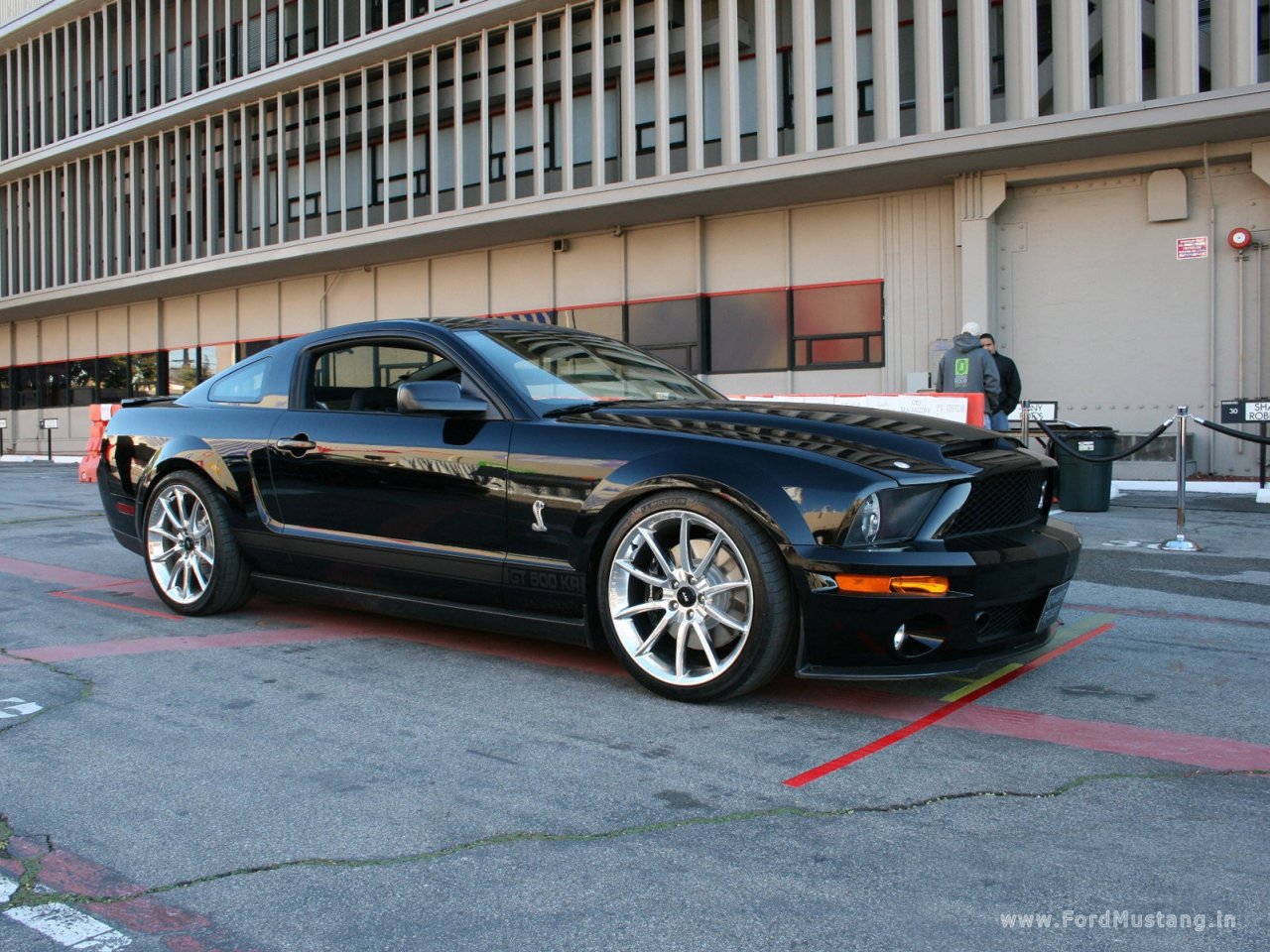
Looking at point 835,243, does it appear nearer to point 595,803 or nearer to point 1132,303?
point 1132,303

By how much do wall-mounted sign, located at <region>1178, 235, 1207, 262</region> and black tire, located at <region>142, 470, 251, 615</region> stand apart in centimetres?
1272

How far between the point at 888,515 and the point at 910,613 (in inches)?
12.7

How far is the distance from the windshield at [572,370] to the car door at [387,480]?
0.18 m

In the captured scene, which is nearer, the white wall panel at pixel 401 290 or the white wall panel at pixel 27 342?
the white wall panel at pixel 401 290

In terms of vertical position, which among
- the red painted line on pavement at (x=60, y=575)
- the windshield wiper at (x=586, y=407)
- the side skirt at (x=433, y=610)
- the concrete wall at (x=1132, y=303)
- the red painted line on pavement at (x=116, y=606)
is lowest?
the red painted line on pavement at (x=116, y=606)

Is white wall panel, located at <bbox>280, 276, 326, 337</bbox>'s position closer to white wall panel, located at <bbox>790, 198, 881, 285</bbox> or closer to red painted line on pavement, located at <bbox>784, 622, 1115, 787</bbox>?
white wall panel, located at <bbox>790, 198, 881, 285</bbox>

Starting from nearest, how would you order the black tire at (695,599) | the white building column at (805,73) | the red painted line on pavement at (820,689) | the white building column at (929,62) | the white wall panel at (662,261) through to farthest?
1. the red painted line on pavement at (820,689)
2. the black tire at (695,599)
3. the white building column at (929,62)
4. the white building column at (805,73)
5. the white wall panel at (662,261)

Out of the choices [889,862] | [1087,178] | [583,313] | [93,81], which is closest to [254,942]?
[889,862]

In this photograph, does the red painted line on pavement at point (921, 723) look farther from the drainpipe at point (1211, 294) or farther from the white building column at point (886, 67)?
the white building column at point (886, 67)

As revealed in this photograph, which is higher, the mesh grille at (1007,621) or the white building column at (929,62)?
the white building column at (929,62)

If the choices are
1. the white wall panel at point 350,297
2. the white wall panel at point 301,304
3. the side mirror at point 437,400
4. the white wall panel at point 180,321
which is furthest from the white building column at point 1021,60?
the white wall panel at point 180,321

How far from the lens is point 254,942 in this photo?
2.12m

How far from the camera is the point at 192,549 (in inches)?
210

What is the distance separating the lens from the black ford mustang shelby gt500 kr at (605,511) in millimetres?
3441
